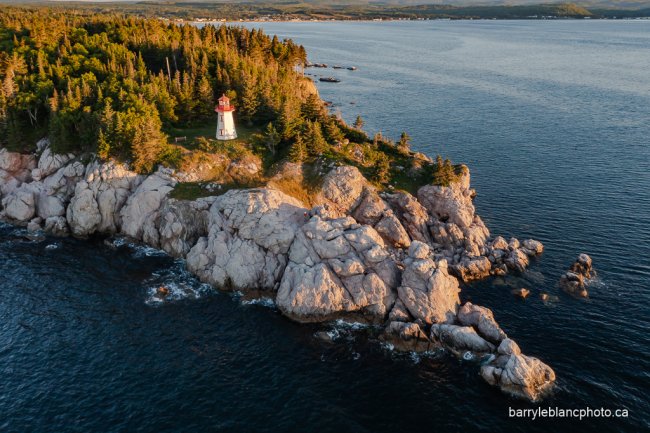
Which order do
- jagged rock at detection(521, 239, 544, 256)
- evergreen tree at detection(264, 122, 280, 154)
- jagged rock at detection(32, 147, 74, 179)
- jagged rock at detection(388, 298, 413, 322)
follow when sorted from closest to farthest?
1. jagged rock at detection(388, 298, 413, 322)
2. jagged rock at detection(521, 239, 544, 256)
3. evergreen tree at detection(264, 122, 280, 154)
4. jagged rock at detection(32, 147, 74, 179)

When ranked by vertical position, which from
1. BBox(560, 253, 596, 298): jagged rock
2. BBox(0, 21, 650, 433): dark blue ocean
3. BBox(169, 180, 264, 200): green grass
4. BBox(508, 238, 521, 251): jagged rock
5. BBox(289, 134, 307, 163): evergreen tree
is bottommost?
BBox(0, 21, 650, 433): dark blue ocean

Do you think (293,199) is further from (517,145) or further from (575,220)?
(517,145)

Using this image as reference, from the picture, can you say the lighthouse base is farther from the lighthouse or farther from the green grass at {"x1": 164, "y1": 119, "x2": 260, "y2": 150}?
the green grass at {"x1": 164, "y1": 119, "x2": 260, "y2": 150}

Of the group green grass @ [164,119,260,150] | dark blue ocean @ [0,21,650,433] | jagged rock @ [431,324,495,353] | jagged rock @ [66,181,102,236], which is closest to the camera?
dark blue ocean @ [0,21,650,433]

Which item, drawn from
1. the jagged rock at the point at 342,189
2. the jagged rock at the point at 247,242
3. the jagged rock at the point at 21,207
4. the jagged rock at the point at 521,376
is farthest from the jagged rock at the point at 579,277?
the jagged rock at the point at 21,207

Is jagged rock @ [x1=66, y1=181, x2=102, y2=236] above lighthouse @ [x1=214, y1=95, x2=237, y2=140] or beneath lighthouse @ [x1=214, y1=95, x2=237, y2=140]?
beneath

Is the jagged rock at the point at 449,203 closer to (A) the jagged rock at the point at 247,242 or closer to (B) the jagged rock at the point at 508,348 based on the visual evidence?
(A) the jagged rock at the point at 247,242

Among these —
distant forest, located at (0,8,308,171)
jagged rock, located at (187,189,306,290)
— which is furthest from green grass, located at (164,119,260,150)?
jagged rock, located at (187,189,306,290)

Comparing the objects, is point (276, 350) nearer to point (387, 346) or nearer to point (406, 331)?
point (387, 346)
